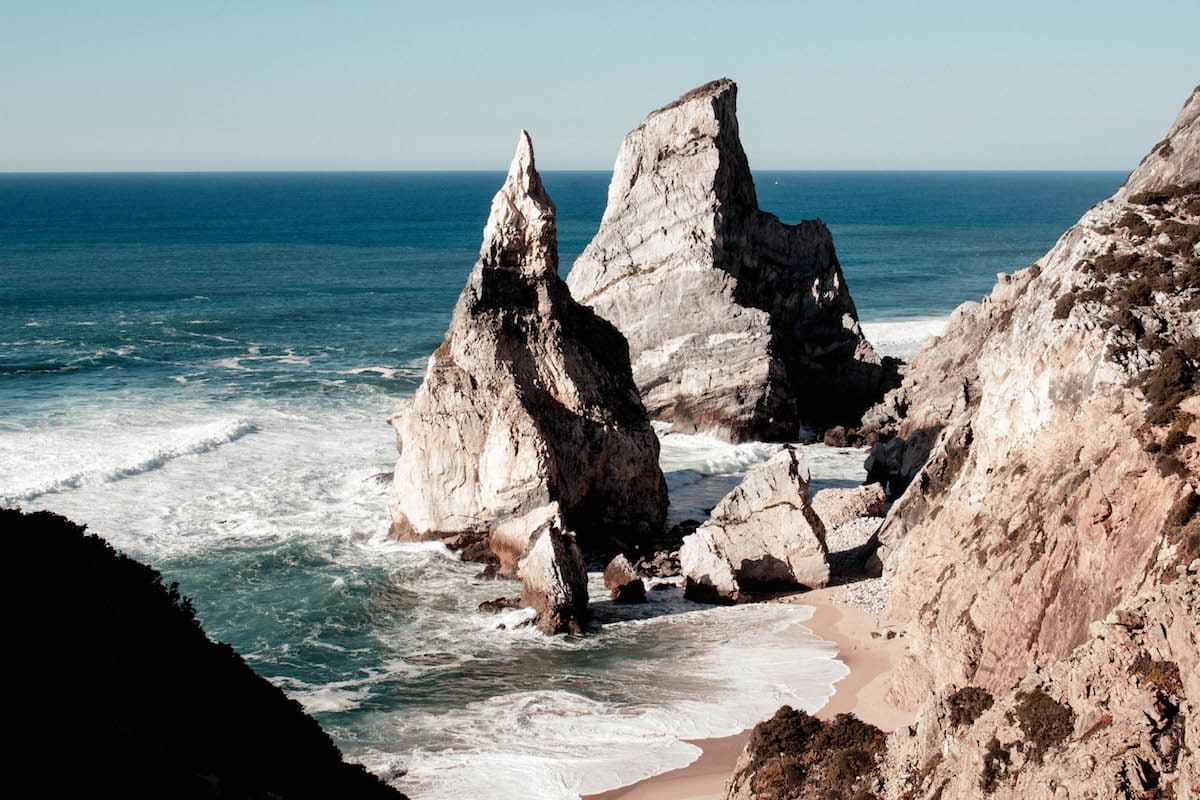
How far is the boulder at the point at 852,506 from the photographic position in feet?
113

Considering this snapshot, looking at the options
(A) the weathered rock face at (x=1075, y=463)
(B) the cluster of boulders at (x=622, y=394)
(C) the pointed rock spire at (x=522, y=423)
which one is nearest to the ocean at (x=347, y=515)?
(B) the cluster of boulders at (x=622, y=394)

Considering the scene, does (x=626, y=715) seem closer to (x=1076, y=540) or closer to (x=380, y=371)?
(x=1076, y=540)

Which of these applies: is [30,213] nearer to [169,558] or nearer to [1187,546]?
[169,558]

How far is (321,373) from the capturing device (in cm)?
6091

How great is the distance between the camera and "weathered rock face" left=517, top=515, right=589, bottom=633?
28.5 metres

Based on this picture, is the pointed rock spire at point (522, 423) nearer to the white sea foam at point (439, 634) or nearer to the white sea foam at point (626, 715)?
the white sea foam at point (439, 634)

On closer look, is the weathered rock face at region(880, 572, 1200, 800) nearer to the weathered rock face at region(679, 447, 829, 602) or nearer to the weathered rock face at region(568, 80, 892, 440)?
the weathered rock face at region(679, 447, 829, 602)

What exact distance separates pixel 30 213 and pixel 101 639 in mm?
176871

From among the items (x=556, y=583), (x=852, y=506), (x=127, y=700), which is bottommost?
(x=556, y=583)

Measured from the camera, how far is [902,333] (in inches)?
2785

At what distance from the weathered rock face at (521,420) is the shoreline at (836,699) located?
24.4 feet

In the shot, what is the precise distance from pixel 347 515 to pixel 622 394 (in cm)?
976

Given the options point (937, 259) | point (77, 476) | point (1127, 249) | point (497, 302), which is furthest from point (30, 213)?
point (1127, 249)

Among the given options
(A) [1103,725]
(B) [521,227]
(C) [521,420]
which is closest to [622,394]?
(C) [521,420]
